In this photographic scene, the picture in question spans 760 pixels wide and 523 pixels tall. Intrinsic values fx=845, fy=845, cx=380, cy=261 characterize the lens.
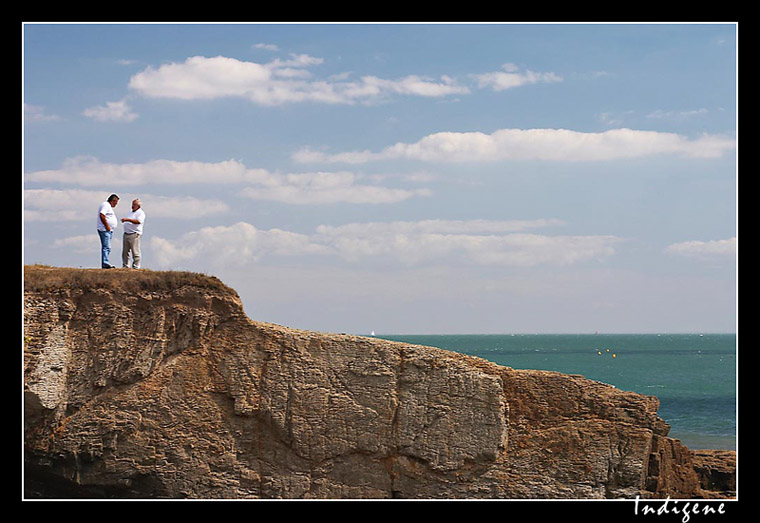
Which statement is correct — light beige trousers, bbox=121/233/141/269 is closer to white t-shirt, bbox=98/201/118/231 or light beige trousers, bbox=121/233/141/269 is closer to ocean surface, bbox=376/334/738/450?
white t-shirt, bbox=98/201/118/231

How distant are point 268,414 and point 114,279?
4.53 metres

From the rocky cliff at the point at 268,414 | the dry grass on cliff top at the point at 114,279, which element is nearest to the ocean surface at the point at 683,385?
the rocky cliff at the point at 268,414

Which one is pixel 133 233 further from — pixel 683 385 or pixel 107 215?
pixel 683 385

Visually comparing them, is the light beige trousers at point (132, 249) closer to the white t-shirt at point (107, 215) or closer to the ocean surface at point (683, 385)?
the white t-shirt at point (107, 215)

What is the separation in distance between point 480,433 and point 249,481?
5129mm

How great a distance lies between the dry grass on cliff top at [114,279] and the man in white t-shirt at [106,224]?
0.92 metres

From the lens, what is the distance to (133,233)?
19875 mm

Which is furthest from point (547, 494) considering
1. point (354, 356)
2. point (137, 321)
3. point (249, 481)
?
point (137, 321)

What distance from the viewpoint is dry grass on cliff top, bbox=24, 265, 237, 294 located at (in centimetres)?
1823

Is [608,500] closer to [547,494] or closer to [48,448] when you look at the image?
[547,494]

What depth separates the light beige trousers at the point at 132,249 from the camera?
65.3 ft
